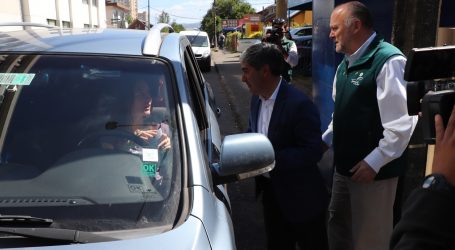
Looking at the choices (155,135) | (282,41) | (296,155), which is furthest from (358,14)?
(282,41)

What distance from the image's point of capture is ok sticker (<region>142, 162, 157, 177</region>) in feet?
6.16

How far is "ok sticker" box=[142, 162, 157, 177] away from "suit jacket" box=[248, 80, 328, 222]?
0.84m

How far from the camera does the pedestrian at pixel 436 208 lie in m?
0.97

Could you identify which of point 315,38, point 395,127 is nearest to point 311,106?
point 395,127

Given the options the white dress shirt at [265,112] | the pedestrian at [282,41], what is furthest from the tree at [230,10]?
the white dress shirt at [265,112]

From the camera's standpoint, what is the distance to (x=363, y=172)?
8.75 feet

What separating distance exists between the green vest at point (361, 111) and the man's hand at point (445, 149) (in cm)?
163

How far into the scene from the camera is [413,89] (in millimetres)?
1330

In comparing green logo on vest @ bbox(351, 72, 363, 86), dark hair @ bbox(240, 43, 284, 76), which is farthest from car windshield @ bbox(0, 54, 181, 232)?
green logo on vest @ bbox(351, 72, 363, 86)

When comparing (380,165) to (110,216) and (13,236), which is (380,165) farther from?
(13,236)

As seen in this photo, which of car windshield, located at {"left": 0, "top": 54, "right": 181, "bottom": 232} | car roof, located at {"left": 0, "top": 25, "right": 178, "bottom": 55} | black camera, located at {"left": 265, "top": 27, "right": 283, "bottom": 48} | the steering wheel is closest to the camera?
car windshield, located at {"left": 0, "top": 54, "right": 181, "bottom": 232}

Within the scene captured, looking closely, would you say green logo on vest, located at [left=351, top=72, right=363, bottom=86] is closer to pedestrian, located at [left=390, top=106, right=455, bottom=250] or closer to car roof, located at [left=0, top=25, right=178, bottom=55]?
car roof, located at [left=0, top=25, right=178, bottom=55]

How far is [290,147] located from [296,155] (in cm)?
9

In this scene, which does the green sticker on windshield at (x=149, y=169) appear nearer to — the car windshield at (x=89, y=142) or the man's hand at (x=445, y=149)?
the car windshield at (x=89, y=142)
